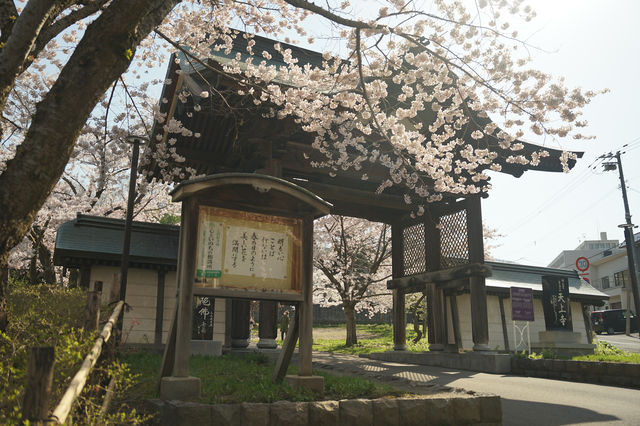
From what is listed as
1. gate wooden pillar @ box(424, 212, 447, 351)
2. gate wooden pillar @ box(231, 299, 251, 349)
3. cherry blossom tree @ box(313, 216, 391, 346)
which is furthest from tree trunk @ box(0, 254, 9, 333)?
cherry blossom tree @ box(313, 216, 391, 346)

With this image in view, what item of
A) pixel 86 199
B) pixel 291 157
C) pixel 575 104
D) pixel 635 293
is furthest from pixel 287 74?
pixel 635 293

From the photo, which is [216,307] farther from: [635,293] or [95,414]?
[635,293]

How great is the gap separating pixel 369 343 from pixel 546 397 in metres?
16.2

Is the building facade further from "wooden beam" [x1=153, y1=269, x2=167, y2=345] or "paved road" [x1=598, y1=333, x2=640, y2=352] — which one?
"wooden beam" [x1=153, y1=269, x2=167, y2=345]

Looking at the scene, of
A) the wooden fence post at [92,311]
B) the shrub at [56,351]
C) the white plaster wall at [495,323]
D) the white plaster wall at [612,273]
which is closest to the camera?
the shrub at [56,351]

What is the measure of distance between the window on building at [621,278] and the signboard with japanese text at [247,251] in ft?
157

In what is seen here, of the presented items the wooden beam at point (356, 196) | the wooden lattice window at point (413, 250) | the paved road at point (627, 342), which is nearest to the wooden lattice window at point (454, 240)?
the wooden lattice window at point (413, 250)

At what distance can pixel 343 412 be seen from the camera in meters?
5.19

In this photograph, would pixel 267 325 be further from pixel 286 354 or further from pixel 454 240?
pixel 454 240

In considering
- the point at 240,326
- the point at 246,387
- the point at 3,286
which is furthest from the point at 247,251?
the point at 240,326

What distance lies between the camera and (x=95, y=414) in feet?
11.7

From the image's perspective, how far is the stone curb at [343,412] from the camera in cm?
467

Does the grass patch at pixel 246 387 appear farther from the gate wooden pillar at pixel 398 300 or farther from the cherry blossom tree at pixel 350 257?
the cherry blossom tree at pixel 350 257

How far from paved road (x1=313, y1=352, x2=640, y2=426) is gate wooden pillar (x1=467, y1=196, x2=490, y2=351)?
140 cm
